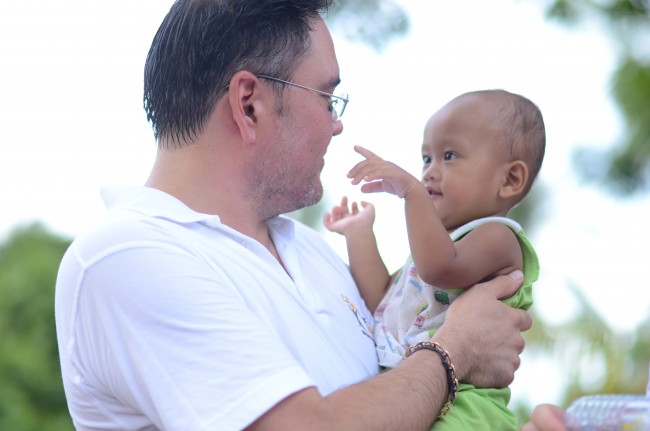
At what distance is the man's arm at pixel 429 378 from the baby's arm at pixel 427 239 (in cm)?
7

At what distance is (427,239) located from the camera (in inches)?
103

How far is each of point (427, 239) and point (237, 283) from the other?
1.93 feet

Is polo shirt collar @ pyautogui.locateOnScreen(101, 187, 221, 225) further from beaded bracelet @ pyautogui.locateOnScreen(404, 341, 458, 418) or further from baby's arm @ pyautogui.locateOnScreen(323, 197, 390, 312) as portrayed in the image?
baby's arm @ pyautogui.locateOnScreen(323, 197, 390, 312)

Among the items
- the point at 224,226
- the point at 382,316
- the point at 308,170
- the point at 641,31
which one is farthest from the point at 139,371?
the point at 641,31

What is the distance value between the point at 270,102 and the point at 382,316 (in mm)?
715

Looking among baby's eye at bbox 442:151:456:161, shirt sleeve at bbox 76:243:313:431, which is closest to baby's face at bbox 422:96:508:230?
baby's eye at bbox 442:151:456:161

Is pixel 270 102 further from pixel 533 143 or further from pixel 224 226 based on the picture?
pixel 533 143

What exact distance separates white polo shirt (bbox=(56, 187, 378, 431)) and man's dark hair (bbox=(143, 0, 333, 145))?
11.2 inches

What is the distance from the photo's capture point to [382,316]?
9.48ft

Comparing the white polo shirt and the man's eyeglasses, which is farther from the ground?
the man's eyeglasses

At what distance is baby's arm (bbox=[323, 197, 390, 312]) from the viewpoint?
3.02m

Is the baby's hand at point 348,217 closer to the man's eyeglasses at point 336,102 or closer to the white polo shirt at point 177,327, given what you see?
the man's eyeglasses at point 336,102

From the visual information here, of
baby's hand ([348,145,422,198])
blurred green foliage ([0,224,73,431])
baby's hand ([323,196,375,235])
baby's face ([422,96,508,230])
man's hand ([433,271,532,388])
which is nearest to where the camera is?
man's hand ([433,271,532,388])

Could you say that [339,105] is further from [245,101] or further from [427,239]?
[427,239]
